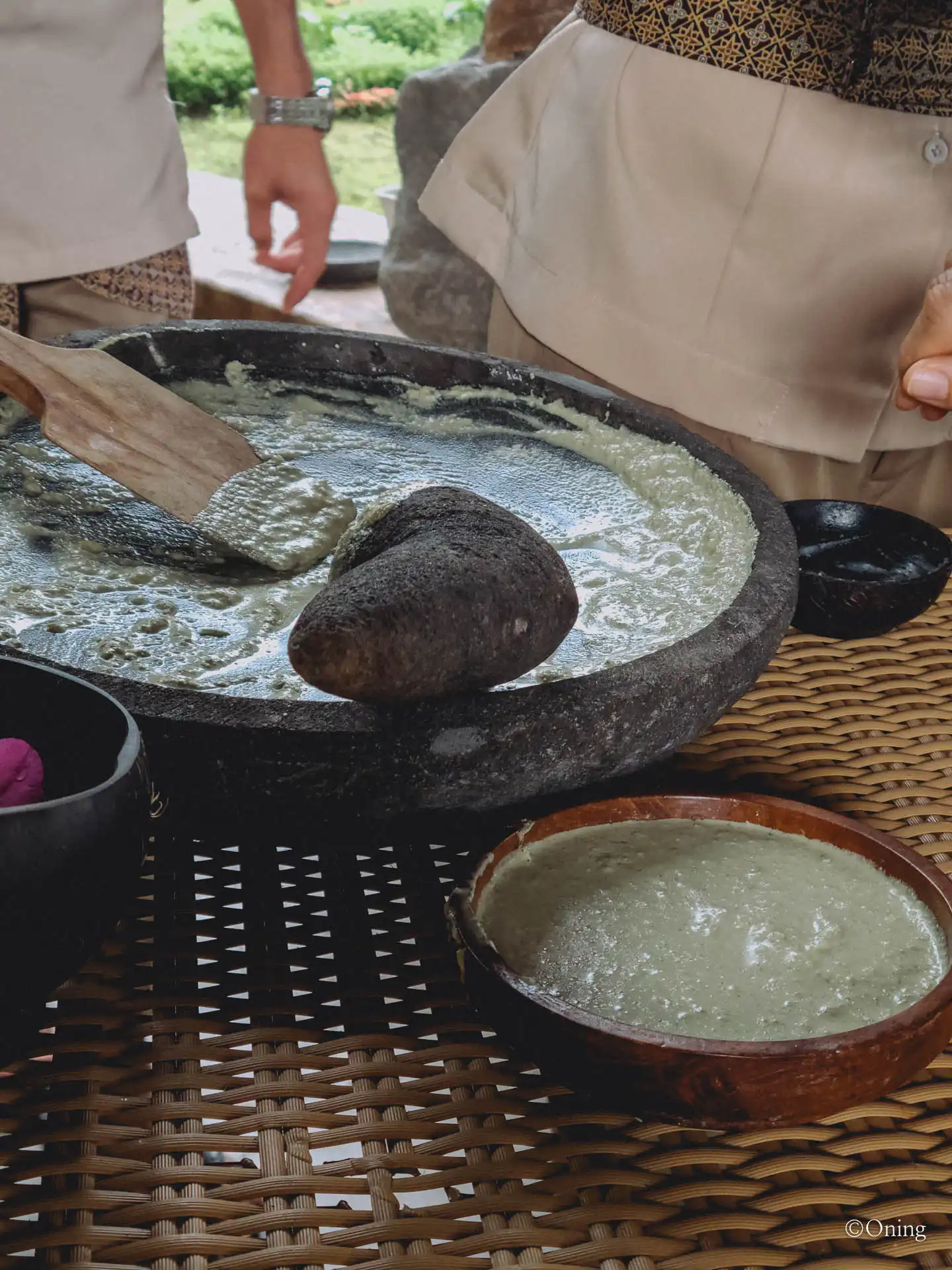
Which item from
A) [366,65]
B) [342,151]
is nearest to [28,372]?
[342,151]

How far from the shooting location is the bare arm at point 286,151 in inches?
84.8

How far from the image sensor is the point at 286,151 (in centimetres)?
215

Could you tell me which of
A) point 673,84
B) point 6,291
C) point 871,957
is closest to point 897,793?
point 871,957

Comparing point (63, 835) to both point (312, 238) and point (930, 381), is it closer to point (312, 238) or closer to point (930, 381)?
point (930, 381)

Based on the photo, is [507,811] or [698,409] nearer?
[507,811]

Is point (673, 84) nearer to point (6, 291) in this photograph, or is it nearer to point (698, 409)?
point (698, 409)

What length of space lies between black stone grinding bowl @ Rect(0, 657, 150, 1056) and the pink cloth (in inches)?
1.3

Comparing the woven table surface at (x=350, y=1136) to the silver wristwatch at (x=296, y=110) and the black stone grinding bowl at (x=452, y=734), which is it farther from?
the silver wristwatch at (x=296, y=110)

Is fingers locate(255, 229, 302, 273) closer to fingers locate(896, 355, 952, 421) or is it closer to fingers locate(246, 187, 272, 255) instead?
fingers locate(246, 187, 272, 255)

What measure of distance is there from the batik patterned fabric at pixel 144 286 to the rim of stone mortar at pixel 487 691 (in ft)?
1.26

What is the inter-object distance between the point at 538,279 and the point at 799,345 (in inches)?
16.0

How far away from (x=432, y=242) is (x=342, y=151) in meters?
4.24

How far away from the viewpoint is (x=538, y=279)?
1.91 m

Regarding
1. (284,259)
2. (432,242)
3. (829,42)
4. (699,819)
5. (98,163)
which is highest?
(829,42)
